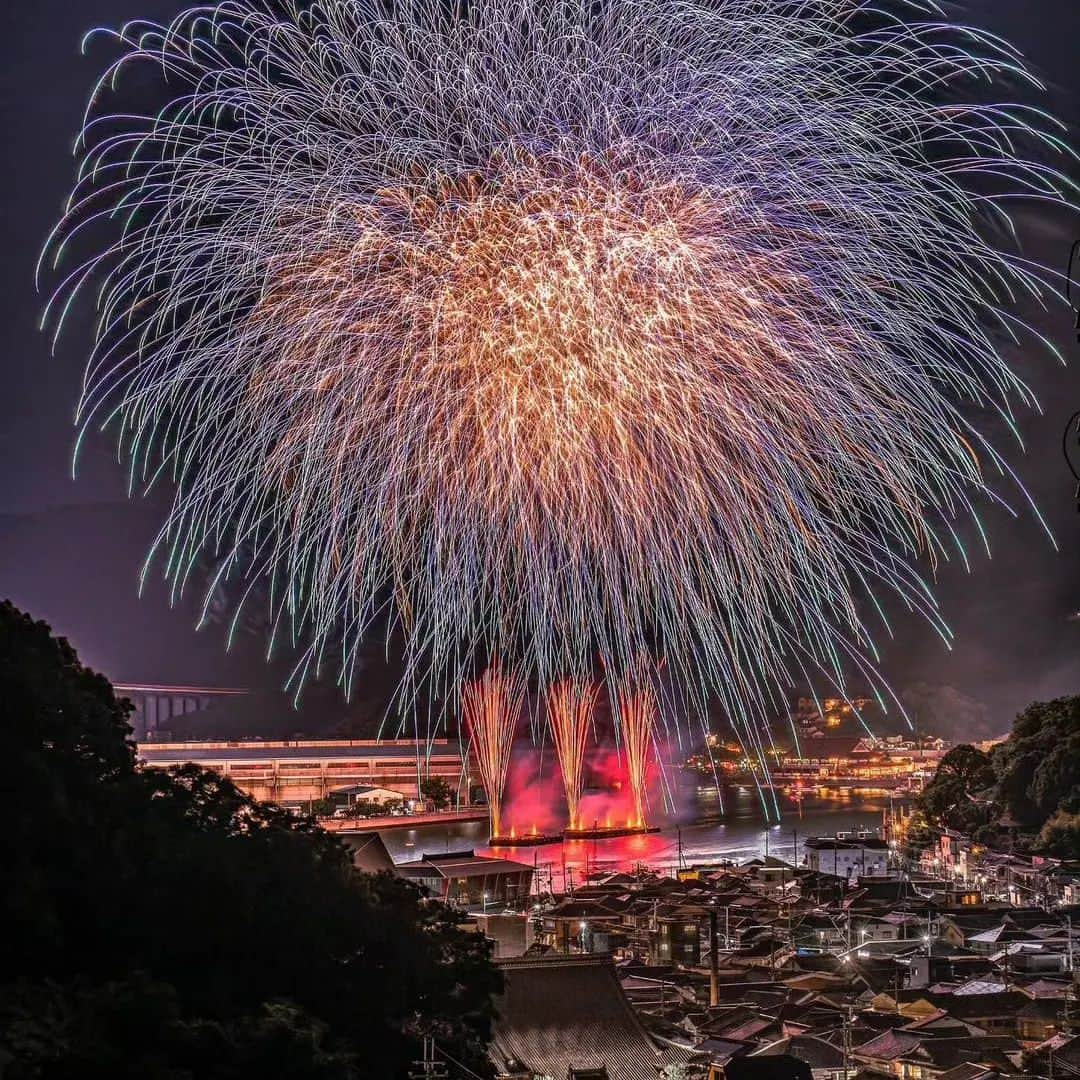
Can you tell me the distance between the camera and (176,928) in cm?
853

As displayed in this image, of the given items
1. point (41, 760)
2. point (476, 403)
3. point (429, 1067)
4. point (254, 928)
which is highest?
point (476, 403)

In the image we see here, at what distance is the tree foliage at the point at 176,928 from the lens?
7480mm

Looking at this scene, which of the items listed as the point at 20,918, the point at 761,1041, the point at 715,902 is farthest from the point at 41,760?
the point at 715,902

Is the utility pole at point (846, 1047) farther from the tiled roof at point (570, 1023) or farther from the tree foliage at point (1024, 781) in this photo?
the tree foliage at point (1024, 781)

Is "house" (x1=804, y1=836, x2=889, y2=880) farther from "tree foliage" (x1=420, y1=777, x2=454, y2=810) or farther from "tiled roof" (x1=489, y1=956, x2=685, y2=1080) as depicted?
"tiled roof" (x1=489, y1=956, x2=685, y2=1080)

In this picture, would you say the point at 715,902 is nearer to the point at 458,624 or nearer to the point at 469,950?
the point at 458,624

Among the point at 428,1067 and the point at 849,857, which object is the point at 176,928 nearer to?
the point at 428,1067

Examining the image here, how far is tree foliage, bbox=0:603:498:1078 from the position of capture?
295 inches

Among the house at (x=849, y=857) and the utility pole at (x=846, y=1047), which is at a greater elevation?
the utility pole at (x=846, y=1047)

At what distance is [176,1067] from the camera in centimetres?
744

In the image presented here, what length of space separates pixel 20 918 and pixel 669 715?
57811 mm

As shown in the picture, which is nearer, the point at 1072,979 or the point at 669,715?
the point at 1072,979

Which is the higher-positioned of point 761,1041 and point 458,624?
point 458,624

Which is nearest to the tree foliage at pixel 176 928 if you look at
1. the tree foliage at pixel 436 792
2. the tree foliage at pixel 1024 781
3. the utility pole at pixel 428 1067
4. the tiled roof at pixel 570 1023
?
the utility pole at pixel 428 1067
